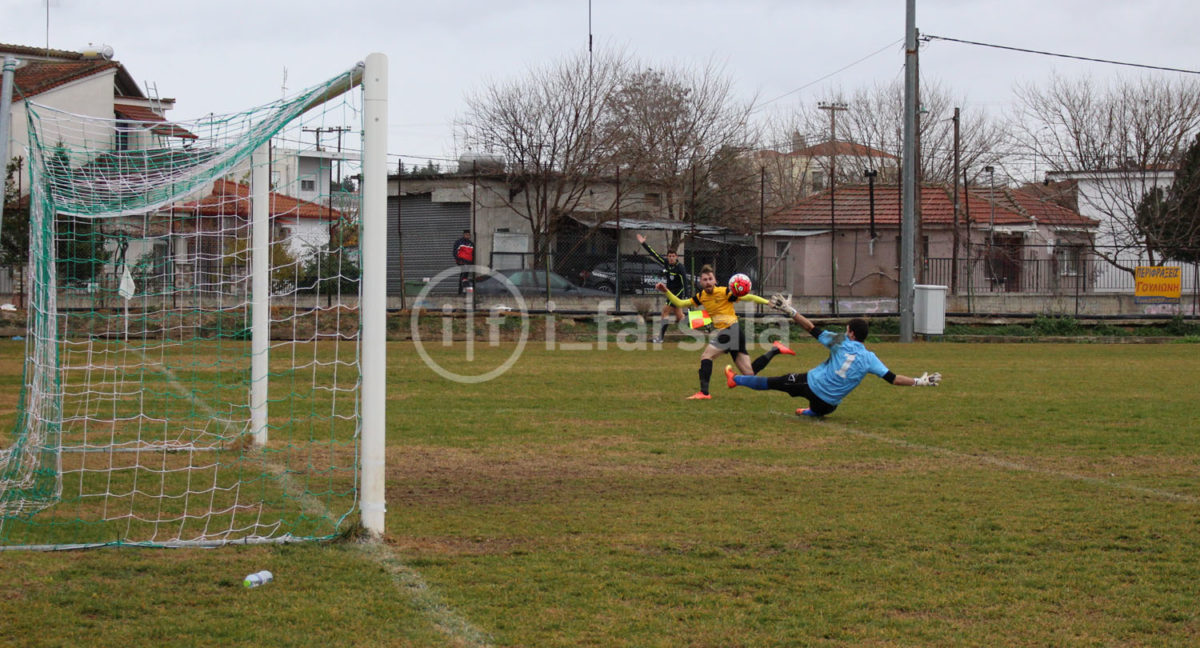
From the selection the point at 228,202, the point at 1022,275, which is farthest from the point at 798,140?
the point at 228,202

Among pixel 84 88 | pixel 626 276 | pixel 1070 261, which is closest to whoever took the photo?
pixel 626 276

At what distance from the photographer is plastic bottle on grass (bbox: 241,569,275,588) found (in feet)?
17.5

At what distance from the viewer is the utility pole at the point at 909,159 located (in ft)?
76.3

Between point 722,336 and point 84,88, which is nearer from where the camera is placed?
point 722,336

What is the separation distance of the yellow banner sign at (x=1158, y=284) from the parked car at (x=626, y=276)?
13.1 meters

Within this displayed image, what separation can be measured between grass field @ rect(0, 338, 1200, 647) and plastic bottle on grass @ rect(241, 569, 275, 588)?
0.05 metres

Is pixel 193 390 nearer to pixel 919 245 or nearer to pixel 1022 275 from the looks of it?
pixel 919 245

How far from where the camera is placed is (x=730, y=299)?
14.2m

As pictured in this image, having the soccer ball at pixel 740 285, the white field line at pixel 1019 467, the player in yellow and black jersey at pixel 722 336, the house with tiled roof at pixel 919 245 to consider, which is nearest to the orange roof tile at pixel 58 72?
the house with tiled roof at pixel 919 245

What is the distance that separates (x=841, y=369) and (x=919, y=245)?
743 inches

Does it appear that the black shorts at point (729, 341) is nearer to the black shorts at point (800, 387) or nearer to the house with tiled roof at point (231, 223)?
the black shorts at point (800, 387)

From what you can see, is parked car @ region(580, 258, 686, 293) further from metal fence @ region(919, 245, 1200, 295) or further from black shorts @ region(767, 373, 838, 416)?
black shorts @ region(767, 373, 838, 416)

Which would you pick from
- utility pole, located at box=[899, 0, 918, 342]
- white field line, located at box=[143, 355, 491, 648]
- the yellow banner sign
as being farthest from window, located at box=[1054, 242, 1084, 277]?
white field line, located at box=[143, 355, 491, 648]

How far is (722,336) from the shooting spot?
13.9 m
